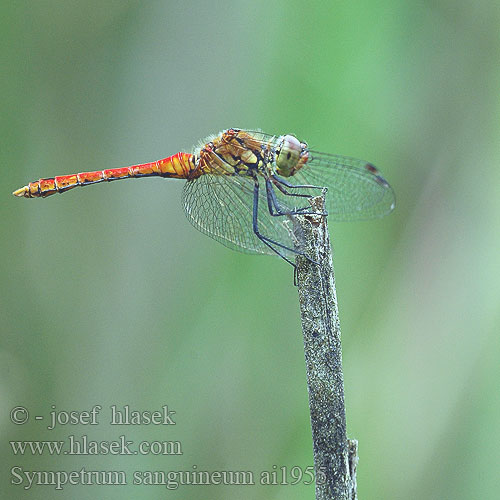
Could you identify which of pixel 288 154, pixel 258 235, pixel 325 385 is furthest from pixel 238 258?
pixel 325 385

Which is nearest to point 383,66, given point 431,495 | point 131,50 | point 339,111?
point 339,111

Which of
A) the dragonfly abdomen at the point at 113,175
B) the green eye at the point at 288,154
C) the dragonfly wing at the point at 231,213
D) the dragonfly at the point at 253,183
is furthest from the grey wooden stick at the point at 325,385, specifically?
the dragonfly abdomen at the point at 113,175

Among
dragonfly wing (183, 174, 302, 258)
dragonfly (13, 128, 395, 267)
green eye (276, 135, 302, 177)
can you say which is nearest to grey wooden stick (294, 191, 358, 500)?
dragonfly wing (183, 174, 302, 258)

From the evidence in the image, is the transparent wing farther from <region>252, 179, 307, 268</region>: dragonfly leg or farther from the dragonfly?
<region>252, 179, 307, 268</region>: dragonfly leg

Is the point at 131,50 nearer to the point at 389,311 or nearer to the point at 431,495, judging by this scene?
the point at 389,311

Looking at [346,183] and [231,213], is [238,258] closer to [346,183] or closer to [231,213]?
[231,213]

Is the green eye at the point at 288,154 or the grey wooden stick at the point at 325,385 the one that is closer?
the grey wooden stick at the point at 325,385

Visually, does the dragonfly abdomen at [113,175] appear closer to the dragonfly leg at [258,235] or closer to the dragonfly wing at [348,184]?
the dragonfly leg at [258,235]
